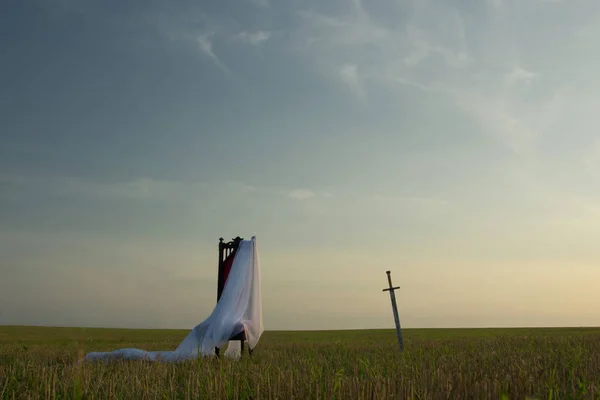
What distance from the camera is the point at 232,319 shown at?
11.9m

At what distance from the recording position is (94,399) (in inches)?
197

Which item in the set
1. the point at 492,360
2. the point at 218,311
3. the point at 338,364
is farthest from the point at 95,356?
the point at 492,360

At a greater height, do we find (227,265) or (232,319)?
(227,265)

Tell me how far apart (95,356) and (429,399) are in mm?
8313

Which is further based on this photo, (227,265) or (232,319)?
(227,265)

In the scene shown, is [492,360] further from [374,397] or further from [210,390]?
[210,390]

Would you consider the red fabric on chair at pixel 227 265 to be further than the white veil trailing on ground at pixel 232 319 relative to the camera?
Yes

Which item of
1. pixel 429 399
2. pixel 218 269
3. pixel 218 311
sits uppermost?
pixel 218 269

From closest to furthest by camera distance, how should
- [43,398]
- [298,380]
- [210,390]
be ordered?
[210,390] → [43,398] → [298,380]

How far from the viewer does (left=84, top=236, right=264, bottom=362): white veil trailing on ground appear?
35.9ft

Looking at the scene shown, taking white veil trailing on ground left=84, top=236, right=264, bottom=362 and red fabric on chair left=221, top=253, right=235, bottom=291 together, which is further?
red fabric on chair left=221, top=253, right=235, bottom=291

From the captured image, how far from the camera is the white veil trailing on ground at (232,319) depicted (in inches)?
431

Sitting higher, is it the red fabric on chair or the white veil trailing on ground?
the red fabric on chair

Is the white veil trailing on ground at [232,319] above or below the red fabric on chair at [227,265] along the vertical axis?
below
